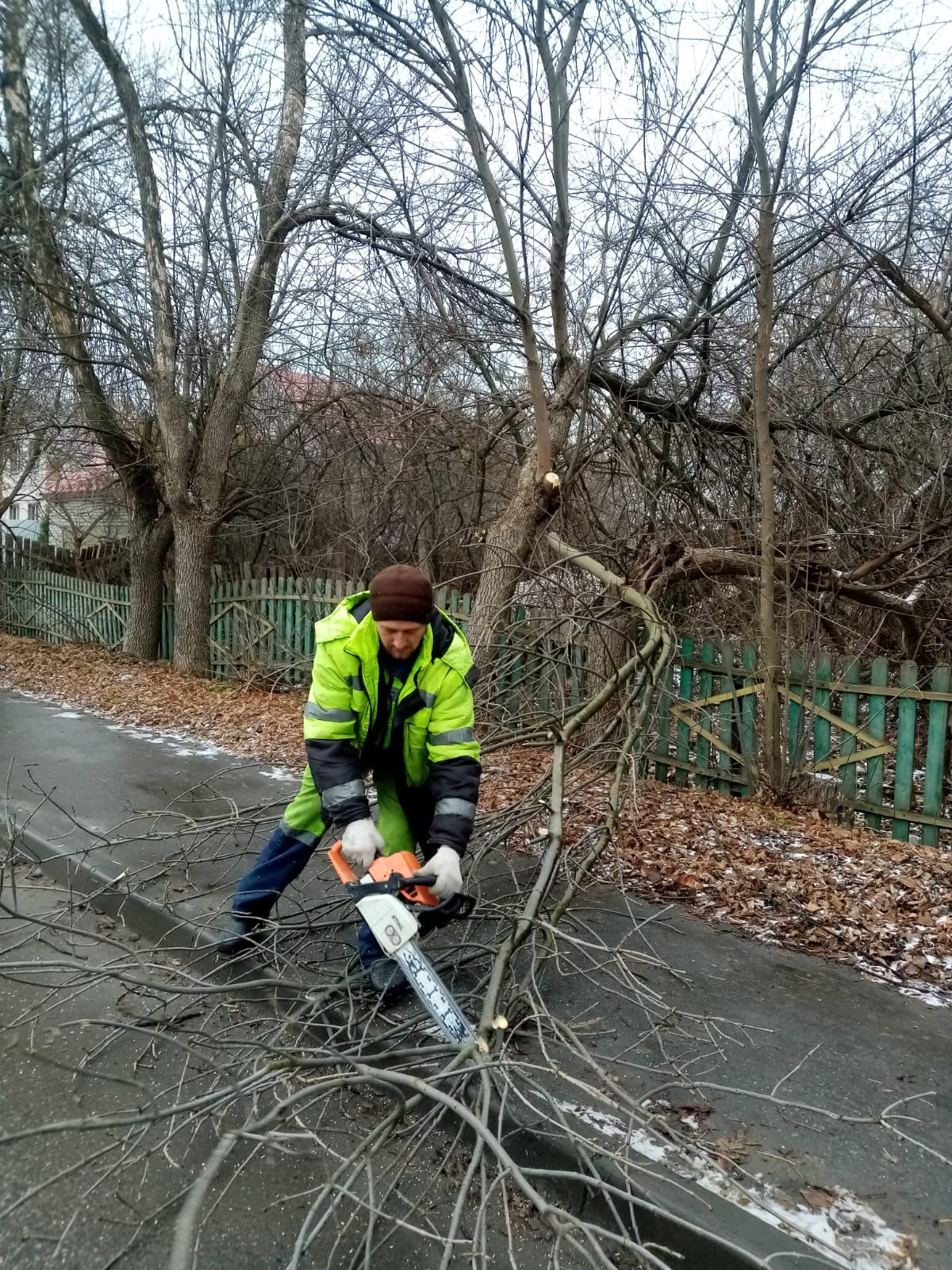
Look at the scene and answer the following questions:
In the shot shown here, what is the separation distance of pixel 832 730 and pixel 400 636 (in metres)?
4.57

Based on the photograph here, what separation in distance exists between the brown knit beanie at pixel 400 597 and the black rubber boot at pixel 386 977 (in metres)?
1.18

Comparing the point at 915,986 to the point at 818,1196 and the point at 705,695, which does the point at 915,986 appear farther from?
the point at 705,695

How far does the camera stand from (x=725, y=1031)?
3.05m

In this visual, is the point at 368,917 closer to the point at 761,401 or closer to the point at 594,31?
the point at 761,401

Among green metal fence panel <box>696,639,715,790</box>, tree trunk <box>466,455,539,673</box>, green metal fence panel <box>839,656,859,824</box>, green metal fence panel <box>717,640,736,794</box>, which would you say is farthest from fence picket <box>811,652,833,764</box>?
tree trunk <box>466,455,539,673</box>

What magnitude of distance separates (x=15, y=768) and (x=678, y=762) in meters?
5.41

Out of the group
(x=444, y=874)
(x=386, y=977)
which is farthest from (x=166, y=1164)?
(x=444, y=874)

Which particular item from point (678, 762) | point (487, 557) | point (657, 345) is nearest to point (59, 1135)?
point (678, 762)

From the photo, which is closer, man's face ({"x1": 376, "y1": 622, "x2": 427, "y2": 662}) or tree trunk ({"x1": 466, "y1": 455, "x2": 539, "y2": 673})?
man's face ({"x1": 376, "y1": 622, "x2": 427, "y2": 662})

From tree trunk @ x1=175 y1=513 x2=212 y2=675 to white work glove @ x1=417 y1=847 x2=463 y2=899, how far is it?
10304 mm

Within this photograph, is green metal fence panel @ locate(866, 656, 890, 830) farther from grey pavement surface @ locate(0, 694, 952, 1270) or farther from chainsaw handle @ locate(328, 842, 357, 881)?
chainsaw handle @ locate(328, 842, 357, 881)

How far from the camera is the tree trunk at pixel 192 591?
1209 centimetres

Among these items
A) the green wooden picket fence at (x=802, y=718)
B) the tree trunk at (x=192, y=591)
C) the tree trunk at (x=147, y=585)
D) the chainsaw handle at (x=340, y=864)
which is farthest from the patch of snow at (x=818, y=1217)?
the tree trunk at (x=147, y=585)

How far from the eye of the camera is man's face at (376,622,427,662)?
2.87 meters
